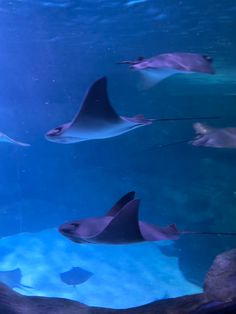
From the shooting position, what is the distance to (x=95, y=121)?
4.30m

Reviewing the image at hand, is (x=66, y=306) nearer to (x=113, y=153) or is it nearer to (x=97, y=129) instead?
(x=97, y=129)

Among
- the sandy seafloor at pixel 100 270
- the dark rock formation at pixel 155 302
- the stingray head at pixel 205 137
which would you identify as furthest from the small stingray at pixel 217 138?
the sandy seafloor at pixel 100 270

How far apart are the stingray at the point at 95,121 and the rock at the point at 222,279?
2.31 m

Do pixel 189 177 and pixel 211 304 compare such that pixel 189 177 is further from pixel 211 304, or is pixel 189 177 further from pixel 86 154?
pixel 211 304

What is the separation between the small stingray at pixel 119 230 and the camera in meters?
3.30

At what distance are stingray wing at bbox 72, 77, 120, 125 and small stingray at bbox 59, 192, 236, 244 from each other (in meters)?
1.19

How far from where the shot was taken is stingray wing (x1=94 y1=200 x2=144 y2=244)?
3.28 meters

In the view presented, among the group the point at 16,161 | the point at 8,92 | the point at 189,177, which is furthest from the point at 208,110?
the point at 8,92

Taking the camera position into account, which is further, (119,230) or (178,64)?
(178,64)

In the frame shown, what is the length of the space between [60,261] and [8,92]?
53.3ft

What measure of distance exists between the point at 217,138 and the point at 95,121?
4.33 metres

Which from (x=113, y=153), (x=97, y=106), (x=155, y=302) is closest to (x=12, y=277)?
(x=113, y=153)

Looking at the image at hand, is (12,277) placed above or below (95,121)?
below

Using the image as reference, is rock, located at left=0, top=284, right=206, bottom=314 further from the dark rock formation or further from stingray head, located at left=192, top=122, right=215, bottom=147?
stingray head, located at left=192, top=122, right=215, bottom=147
